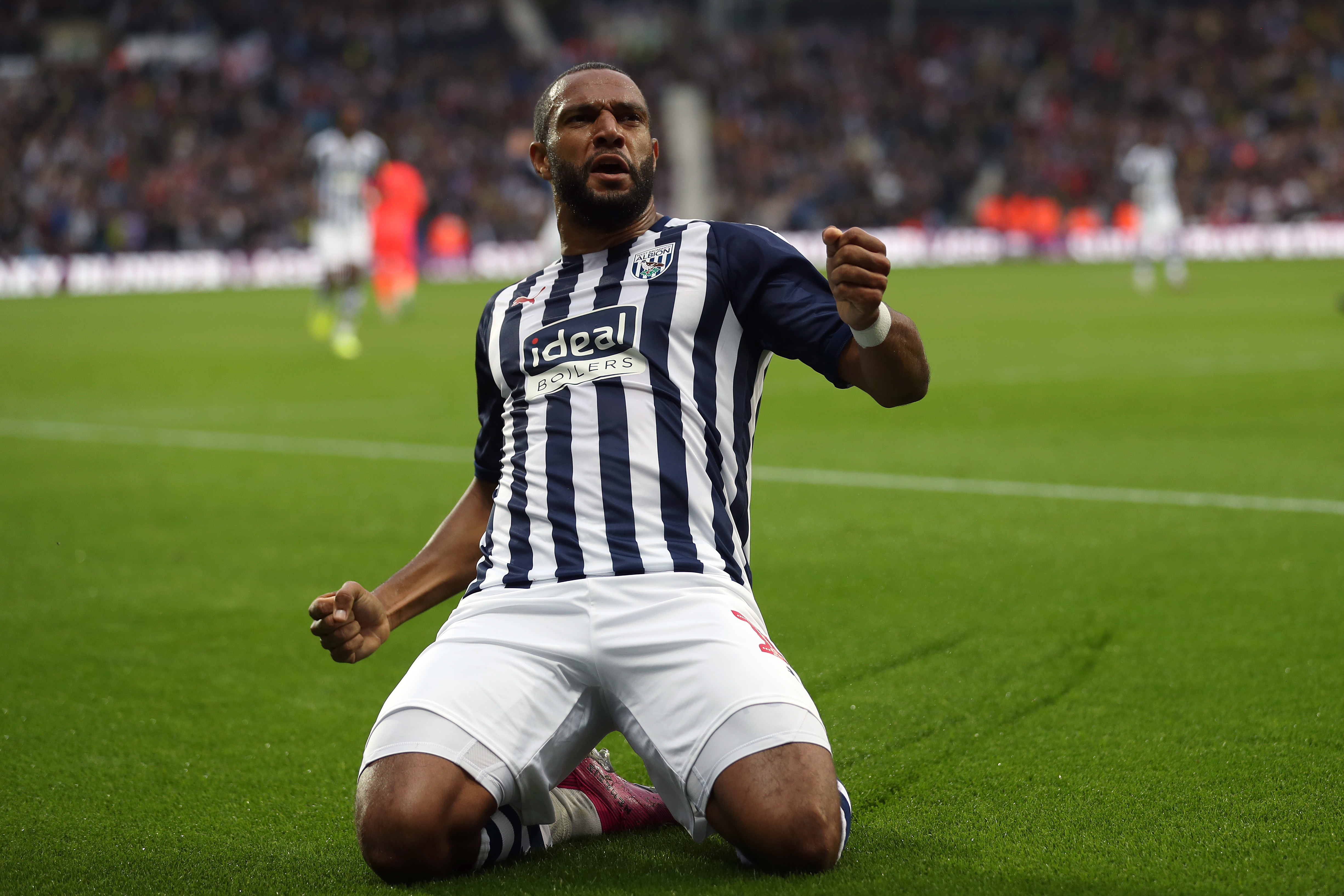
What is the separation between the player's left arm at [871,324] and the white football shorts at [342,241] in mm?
14892

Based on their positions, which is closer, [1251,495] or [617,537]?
[617,537]

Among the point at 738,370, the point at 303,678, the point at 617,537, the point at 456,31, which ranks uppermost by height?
the point at 456,31

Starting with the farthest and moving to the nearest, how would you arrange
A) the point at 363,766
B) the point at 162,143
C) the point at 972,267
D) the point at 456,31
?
the point at 456,31
the point at 162,143
the point at 972,267
the point at 363,766

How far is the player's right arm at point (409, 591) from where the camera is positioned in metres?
3.18

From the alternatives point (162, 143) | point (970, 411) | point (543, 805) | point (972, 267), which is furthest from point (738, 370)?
point (162, 143)

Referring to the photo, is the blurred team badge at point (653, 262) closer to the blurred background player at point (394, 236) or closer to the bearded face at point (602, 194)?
the bearded face at point (602, 194)

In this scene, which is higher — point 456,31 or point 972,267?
point 456,31

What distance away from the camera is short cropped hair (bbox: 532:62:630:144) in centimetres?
348

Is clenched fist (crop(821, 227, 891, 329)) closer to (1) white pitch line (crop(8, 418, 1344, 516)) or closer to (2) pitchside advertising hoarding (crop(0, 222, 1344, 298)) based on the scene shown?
(1) white pitch line (crop(8, 418, 1344, 516))

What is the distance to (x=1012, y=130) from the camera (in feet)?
131

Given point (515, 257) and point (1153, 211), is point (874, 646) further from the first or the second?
point (515, 257)

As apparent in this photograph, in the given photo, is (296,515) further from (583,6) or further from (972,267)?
(583,6)

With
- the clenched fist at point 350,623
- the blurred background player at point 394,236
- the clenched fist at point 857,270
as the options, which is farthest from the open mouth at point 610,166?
the blurred background player at point 394,236

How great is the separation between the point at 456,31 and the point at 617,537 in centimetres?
4317
